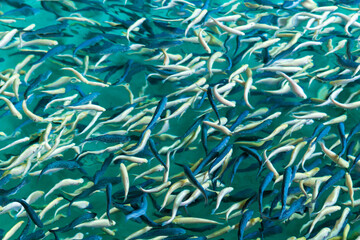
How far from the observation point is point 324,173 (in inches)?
137

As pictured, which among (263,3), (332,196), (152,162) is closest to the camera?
(332,196)

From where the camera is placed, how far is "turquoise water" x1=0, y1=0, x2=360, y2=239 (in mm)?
3373

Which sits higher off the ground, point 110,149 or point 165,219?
point 110,149

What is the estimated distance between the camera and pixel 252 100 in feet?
14.5

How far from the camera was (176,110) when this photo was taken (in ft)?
11.0

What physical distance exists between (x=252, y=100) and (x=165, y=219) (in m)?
1.89

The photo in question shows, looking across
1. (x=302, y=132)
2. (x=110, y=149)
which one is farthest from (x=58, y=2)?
(x=302, y=132)

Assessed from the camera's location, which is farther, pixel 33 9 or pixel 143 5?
pixel 143 5

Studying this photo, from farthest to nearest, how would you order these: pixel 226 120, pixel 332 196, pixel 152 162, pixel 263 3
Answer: pixel 152 162 → pixel 263 3 → pixel 226 120 → pixel 332 196

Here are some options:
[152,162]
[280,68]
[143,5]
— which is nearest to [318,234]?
[280,68]

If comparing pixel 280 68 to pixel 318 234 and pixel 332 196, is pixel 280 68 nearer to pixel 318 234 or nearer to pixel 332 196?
pixel 332 196

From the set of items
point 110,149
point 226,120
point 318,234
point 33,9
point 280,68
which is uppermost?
point 33,9

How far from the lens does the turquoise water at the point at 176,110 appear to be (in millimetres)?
3373

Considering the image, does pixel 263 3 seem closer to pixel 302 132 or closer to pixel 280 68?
pixel 280 68
